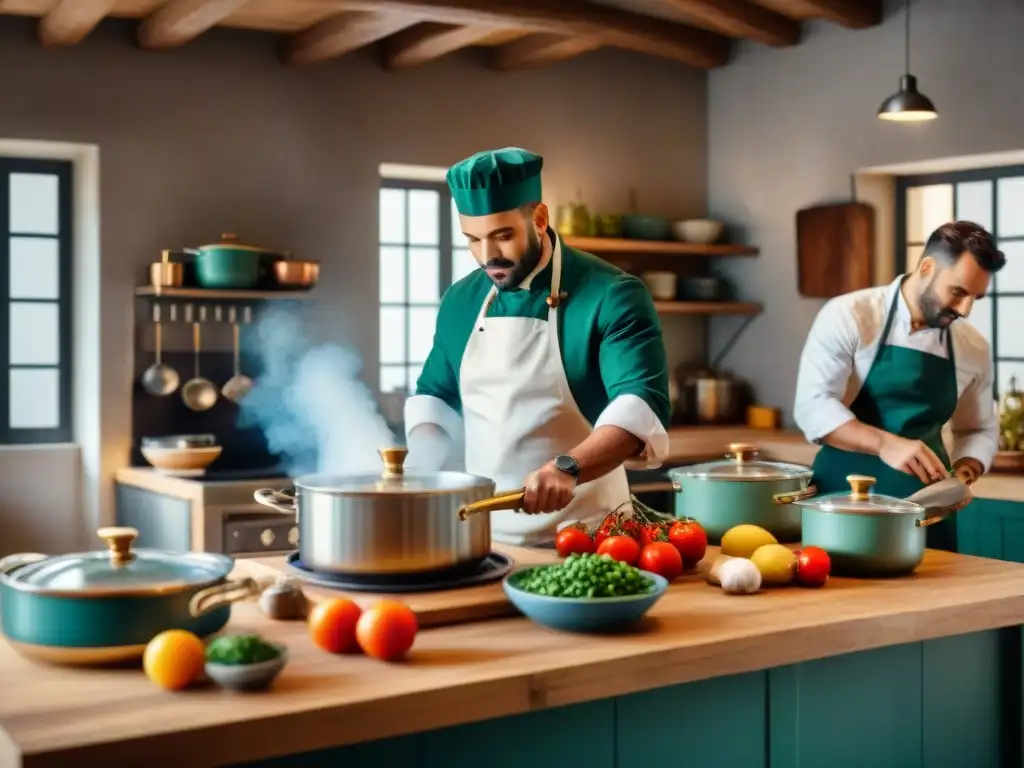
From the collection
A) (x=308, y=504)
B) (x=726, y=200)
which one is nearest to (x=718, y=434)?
(x=726, y=200)

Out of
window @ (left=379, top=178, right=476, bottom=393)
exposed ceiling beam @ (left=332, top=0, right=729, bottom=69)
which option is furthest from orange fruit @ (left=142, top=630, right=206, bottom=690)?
window @ (left=379, top=178, right=476, bottom=393)

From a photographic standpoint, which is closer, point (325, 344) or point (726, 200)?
point (325, 344)

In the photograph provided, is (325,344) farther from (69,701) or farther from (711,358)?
(69,701)

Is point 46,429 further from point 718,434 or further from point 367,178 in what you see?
point 718,434

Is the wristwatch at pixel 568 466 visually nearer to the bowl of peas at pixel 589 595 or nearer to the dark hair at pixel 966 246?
the bowl of peas at pixel 589 595

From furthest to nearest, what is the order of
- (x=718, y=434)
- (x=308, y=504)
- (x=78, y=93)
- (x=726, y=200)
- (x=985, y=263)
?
1. (x=726, y=200)
2. (x=718, y=434)
3. (x=78, y=93)
4. (x=985, y=263)
5. (x=308, y=504)

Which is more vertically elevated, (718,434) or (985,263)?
(985,263)

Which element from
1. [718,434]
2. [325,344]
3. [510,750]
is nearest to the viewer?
[510,750]

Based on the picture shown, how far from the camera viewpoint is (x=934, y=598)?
2289mm

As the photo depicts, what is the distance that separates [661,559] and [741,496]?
487 mm

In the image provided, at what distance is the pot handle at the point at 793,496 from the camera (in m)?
2.58

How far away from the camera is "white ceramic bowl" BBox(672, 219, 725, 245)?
633cm

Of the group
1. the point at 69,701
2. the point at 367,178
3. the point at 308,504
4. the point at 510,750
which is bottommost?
the point at 510,750

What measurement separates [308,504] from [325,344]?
346cm
